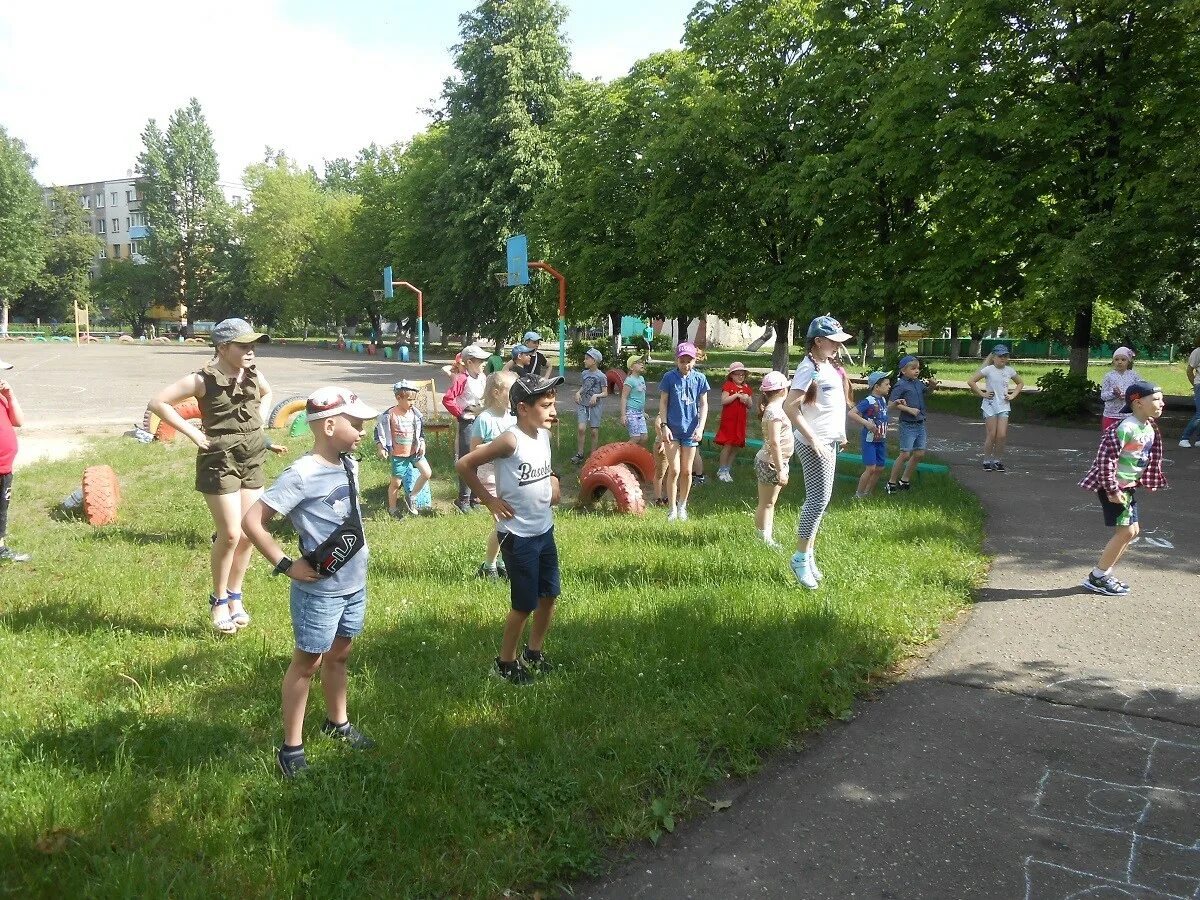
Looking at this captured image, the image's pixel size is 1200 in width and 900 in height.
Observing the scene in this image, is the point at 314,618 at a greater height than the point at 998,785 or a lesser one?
greater

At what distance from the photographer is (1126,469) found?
22.6 feet

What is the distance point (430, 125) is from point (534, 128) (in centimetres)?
1146

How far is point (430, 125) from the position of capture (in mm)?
50594

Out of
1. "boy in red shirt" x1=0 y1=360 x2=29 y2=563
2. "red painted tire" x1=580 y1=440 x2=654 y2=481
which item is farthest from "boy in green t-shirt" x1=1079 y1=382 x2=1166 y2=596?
"boy in red shirt" x1=0 y1=360 x2=29 y2=563

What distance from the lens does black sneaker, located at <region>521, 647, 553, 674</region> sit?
5.18 metres

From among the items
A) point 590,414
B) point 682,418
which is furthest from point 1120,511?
point 590,414

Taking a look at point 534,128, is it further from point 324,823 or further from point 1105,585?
point 324,823

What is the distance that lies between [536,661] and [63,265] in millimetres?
97804

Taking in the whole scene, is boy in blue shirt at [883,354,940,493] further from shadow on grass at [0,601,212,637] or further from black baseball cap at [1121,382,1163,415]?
shadow on grass at [0,601,212,637]

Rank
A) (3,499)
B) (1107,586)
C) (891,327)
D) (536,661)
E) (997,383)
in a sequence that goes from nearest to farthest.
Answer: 1. (536,661)
2. (1107,586)
3. (3,499)
4. (997,383)
5. (891,327)

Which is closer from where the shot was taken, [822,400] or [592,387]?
[822,400]

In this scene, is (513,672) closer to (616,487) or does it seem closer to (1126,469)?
(1126,469)

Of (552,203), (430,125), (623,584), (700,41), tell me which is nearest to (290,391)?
(552,203)

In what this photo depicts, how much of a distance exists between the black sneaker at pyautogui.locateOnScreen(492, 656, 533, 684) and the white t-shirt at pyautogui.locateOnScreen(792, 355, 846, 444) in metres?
2.91
